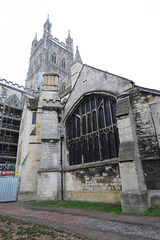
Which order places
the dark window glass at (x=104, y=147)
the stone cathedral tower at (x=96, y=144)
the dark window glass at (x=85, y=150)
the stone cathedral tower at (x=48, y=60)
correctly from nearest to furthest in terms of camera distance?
the stone cathedral tower at (x=96, y=144) → the dark window glass at (x=104, y=147) → the dark window glass at (x=85, y=150) → the stone cathedral tower at (x=48, y=60)

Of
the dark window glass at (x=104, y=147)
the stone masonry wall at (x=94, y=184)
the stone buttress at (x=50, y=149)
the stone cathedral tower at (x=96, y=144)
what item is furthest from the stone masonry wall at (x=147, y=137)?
the stone buttress at (x=50, y=149)

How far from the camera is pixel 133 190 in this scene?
652 cm

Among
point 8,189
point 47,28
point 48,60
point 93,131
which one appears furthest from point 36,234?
point 47,28

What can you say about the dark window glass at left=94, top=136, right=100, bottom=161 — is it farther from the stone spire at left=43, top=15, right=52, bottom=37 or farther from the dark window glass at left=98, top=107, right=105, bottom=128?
the stone spire at left=43, top=15, right=52, bottom=37

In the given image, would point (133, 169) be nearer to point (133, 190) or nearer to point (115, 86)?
point (133, 190)

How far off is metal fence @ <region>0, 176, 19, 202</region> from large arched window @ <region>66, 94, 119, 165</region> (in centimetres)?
501

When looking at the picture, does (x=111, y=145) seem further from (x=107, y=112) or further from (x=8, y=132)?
(x=8, y=132)

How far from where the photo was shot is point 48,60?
45219mm

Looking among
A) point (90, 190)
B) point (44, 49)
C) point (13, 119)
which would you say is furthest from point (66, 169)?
point (44, 49)

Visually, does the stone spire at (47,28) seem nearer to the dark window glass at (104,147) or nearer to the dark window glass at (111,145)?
the dark window glass at (104,147)

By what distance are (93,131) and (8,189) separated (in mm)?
8069

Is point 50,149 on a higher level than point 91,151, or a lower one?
higher

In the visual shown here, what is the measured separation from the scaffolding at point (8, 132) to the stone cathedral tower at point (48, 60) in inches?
627

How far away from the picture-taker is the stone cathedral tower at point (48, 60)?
4403cm
